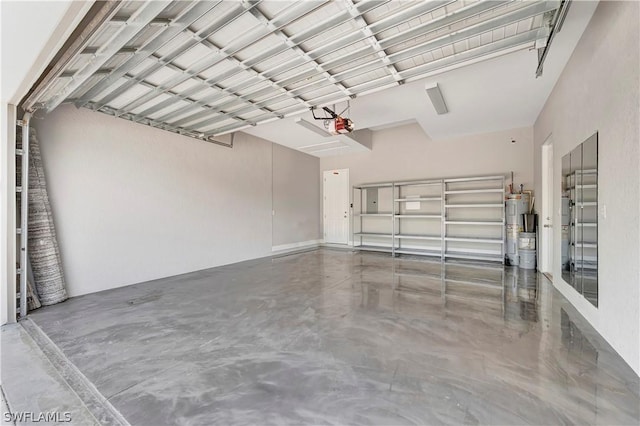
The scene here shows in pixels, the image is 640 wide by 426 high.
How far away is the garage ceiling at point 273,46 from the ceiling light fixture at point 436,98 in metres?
0.87

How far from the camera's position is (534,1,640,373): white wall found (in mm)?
1879

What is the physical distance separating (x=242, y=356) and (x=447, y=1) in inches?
127

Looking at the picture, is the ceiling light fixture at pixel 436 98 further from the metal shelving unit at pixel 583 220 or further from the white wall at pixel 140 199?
the white wall at pixel 140 199

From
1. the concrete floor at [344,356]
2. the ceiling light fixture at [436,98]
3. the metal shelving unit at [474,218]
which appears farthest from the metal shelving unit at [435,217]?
the concrete floor at [344,356]

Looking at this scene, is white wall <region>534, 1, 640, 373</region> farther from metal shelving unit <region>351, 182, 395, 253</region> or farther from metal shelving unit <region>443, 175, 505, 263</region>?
metal shelving unit <region>351, 182, 395, 253</region>

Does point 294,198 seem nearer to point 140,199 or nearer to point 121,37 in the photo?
point 140,199

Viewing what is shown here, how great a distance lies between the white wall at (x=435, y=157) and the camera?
234 inches

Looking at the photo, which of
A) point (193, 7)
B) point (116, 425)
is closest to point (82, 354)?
point (116, 425)

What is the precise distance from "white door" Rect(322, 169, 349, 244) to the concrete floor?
4478 millimetres

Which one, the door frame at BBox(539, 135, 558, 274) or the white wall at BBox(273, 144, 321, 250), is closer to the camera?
the door frame at BBox(539, 135, 558, 274)

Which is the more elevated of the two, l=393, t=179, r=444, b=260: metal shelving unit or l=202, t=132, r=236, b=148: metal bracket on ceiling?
l=202, t=132, r=236, b=148: metal bracket on ceiling

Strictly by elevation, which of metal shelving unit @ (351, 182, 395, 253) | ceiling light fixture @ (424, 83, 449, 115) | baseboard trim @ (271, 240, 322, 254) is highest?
ceiling light fixture @ (424, 83, 449, 115)

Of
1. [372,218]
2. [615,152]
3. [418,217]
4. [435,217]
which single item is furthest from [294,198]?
[615,152]

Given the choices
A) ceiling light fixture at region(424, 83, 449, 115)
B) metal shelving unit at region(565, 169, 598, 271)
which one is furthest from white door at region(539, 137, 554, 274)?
ceiling light fixture at region(424, 83, 449, 115)
